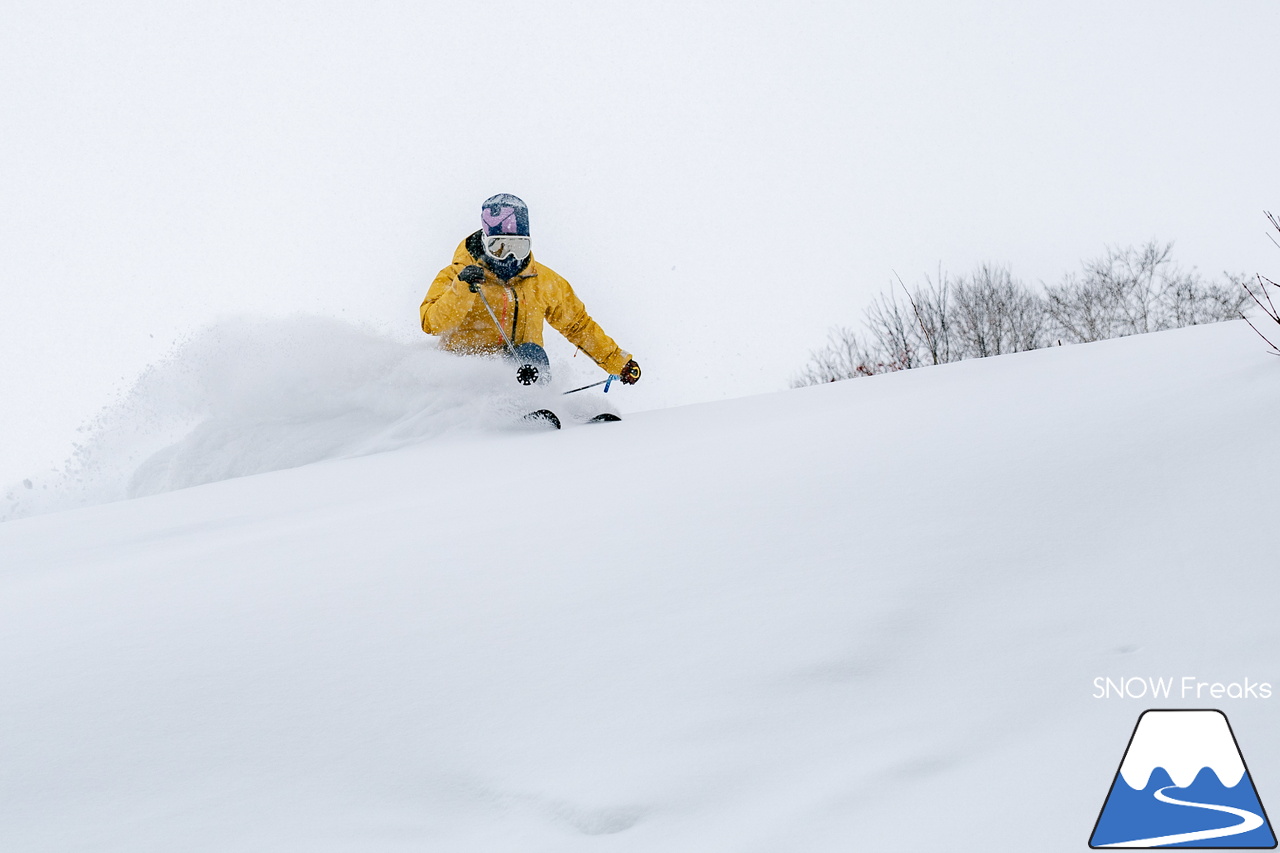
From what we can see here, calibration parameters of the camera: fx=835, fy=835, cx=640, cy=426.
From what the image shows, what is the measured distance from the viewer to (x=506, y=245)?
484cm

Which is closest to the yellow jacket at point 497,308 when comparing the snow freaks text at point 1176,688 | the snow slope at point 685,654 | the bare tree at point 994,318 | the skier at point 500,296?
the skier at point 500,296

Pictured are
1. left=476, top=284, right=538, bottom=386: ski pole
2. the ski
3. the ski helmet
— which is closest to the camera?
the ski

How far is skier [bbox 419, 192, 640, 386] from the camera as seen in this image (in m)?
4.82

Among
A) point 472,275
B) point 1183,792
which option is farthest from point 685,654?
point 472,275

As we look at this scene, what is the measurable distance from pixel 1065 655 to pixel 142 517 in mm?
2883

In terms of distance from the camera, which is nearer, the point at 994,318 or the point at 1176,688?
the point at 1176,688

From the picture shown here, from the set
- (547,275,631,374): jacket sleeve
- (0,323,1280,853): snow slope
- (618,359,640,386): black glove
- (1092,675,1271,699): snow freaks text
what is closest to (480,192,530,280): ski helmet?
(547,275,631,374): jacket sleeve

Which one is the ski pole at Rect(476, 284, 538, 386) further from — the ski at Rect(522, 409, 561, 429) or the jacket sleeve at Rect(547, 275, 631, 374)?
the jacket sleeve at Rect(547, 275, 631, 374)

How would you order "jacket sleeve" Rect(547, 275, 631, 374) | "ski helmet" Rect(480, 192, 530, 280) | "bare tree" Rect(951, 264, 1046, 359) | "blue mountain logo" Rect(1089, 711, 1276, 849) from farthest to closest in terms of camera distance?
"bare tree" Rect(951, 264, 1046, 359) → "jacket sleeve" Rect(547, 275, 631, 374) → "ski helmet" Rect(480, 192, 530, 280) → "blue mountain logo" Rect(1089, 711, 1276, 849)

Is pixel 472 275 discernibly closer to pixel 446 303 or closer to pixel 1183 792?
pixel 446 303

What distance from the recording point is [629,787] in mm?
1097

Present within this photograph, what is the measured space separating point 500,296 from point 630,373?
971 millimetres

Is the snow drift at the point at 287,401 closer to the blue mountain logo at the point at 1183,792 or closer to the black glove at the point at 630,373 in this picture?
the black glove at the point at 630,373

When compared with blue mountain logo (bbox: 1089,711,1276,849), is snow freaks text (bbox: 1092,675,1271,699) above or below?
above
